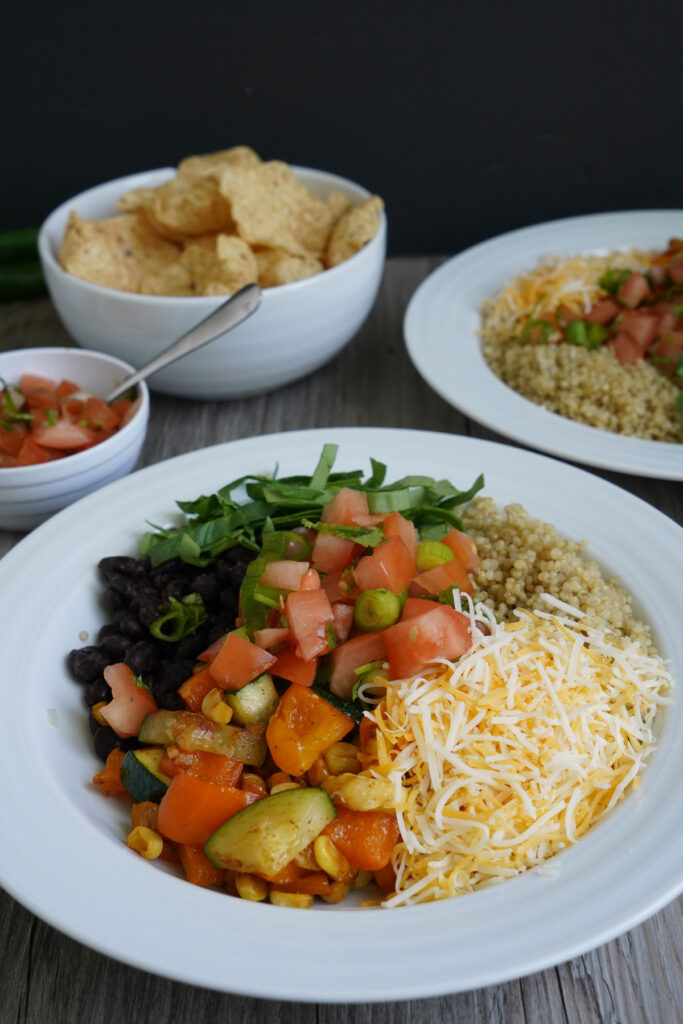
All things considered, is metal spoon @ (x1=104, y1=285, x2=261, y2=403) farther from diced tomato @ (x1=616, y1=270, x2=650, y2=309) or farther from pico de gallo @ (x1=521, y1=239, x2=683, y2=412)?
diced tomato @ (x1=616, y1=270, x2=650, y2=309)

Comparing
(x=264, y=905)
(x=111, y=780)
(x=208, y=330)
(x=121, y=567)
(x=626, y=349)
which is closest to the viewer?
(x=264, y=905)

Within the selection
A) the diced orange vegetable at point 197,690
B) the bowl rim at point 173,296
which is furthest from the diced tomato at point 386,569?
the bowl rim at point 173,296

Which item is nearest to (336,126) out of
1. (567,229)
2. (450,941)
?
(567,229)

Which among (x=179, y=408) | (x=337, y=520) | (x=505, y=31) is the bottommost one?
(x=179, y=408)

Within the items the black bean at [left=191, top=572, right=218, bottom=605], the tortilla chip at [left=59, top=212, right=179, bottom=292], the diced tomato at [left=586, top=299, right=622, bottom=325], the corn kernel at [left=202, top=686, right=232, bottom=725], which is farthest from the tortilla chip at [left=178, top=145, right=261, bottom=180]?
the corn kernel at [left=202, top=686, right=232, bottom=725]

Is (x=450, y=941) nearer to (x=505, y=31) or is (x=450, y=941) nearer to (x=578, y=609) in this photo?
(x=578, y=609)

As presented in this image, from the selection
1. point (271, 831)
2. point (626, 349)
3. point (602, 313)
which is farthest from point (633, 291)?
point (271, 831)

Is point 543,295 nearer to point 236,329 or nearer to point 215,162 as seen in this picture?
point 236,329
